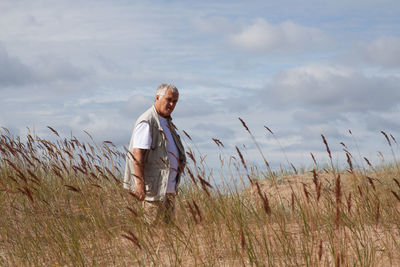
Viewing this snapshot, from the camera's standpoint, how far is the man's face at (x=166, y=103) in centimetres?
466

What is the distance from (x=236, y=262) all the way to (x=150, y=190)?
146 cm

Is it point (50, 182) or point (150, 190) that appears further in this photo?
point (50, 182)

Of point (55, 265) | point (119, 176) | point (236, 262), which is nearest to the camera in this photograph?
point (236, 262)

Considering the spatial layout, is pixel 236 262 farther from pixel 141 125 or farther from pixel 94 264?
pixel 141 125

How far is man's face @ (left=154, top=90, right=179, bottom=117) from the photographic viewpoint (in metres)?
4.66

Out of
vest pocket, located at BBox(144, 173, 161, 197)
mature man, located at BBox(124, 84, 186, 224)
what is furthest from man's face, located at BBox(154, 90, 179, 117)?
vest pocket, located at BBox(144, 173, 161, 197)

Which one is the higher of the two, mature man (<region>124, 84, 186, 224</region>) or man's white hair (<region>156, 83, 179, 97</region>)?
man's white hair (<region>156, 83, 179, 97</region>)

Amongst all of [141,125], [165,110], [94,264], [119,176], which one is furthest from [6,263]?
[119,176]

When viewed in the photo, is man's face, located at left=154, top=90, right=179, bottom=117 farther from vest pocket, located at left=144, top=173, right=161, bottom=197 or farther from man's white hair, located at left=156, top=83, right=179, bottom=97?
vest pocket, located at left=144, top=173, right=161, bottom=197

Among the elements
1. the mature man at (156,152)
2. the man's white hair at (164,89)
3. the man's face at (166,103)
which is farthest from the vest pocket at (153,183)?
the man's white hair at (164,89)

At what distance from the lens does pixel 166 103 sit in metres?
4.67

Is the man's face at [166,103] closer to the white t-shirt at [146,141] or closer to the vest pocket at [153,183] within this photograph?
the white t-shirt at [146,141]

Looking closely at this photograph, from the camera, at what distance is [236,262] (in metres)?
3.45

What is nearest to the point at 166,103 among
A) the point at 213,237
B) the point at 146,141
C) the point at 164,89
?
the point at 164,89
